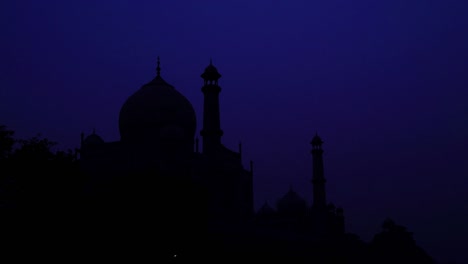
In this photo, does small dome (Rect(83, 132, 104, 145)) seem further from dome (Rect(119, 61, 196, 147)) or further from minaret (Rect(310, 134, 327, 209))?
minaret (Rect(310, 134, 327, 209))

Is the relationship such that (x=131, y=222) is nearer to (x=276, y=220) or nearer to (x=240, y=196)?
(x=240, y=196)

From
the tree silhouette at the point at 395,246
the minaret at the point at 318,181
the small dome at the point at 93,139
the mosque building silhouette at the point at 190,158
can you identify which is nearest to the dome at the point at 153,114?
the mosque building silhouette at the point at 190,158

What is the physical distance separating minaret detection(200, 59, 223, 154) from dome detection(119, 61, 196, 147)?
31.4 inches

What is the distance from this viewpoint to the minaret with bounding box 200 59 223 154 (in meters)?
30.2

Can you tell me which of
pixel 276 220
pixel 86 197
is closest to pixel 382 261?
pixel 276 220

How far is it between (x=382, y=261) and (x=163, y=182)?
30.8 metres

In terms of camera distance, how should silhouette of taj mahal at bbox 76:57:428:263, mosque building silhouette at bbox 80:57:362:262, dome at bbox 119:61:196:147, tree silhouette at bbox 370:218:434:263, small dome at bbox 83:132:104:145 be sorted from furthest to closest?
tree silhouette at bbox 370:218:434:263 < small dome at bbox 83:132:104:145 < dome at bbox 119:61:196:147 < mosque building silhouette at bbox 80:57:362:262 < silhouette of taj mahal at bbox 76:57:428:263

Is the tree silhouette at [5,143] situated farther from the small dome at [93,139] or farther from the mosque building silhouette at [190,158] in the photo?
the small dome at [93,139]

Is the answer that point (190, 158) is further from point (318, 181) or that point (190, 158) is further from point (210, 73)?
point (318, 181)

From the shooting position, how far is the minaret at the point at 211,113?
30.2 meters

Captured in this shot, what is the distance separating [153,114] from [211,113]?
3525mm

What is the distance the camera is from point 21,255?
14.7 m

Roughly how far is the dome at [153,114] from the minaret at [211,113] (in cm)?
80

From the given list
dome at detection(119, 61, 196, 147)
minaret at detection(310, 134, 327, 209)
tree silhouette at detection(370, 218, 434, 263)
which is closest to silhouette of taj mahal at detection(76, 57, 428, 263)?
dome at detection(119, 61, 196, 147)
